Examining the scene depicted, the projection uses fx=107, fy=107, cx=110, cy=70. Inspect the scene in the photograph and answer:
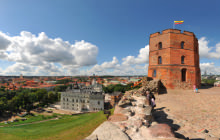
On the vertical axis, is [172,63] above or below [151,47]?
below

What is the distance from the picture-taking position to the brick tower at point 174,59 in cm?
1502

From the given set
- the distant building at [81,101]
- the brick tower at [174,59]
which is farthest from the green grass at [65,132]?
the distant building at [81,101]

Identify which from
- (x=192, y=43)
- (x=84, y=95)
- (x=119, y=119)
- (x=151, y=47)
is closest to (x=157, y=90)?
(x=151, y=47)

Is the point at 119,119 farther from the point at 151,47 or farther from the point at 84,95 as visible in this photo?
the point at 84,95

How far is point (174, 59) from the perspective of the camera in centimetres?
1518

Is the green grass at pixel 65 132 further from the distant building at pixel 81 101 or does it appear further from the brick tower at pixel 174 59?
the distant building at pixel 81 101

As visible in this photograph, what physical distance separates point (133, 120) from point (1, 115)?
179 ft

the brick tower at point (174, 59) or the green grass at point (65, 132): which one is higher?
the brick tower at point (174, 59)

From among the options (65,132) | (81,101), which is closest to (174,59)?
(65,132)

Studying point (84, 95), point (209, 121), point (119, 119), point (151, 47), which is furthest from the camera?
point (84, 95)

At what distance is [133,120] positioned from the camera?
462 centimetres

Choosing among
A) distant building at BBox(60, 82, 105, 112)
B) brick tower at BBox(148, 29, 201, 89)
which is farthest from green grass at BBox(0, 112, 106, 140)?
distant building at BBox(60, 82, 105, 112)

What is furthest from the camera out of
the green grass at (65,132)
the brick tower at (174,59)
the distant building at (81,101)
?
the distant building at (81,101)

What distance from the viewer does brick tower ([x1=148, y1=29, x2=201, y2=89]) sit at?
15023 millimetres
